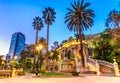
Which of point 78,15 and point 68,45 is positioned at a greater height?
point 78,15

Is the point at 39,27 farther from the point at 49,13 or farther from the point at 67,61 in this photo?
the point at 67,61

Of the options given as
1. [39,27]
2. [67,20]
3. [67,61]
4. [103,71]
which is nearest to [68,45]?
[67,61]

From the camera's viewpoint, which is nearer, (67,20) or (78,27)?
(78,27)

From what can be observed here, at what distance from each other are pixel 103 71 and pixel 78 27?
1297 centimetres

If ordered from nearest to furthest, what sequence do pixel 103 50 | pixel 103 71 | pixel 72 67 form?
pixel 103 71, pixel 103 50, pixel 72 67

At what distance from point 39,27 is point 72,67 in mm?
21591

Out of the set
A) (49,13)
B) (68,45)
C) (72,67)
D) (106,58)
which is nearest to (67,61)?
(72,67)

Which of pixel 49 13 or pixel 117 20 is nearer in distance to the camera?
pixel 49 13

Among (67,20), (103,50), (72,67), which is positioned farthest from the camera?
(72,67)

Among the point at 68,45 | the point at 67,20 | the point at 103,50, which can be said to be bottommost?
the point at 103,50

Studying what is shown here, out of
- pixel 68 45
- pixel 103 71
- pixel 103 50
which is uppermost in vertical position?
pixel 68 45

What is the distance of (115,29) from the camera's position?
51688 millimetres

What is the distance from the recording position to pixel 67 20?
4078 centimetres

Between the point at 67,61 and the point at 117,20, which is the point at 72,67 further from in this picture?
the point at 117,20
